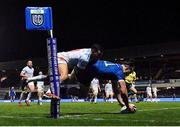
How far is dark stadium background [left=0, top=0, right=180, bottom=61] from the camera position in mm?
36062

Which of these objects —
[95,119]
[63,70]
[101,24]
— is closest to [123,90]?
[63,70]

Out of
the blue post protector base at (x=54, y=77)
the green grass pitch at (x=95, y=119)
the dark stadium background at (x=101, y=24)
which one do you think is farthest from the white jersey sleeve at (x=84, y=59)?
the dark stadium background at (x=101, y=24)

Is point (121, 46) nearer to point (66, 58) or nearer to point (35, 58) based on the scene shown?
point (35, 58)

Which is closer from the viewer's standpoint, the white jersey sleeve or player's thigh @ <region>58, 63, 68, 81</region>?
player's thigh @ <region>58, 63, 68, 81</region>

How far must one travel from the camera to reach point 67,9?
41.4 metres

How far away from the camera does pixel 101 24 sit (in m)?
39.6

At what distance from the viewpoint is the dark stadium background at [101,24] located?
3606 centimetres

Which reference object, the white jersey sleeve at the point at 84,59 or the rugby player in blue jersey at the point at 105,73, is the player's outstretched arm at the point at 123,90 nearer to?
the rugby player in blue jersey at the point at 105,73

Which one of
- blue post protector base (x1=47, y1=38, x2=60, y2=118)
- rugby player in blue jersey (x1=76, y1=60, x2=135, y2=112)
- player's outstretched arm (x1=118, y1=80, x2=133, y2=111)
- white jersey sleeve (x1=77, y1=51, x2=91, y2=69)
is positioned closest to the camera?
blue post protector base (x1=47, y1=38, x2=60, y2=118)

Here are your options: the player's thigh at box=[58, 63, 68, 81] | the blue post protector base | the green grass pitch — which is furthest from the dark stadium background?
the blue post protector base

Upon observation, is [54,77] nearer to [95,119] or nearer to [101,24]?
[95,119]

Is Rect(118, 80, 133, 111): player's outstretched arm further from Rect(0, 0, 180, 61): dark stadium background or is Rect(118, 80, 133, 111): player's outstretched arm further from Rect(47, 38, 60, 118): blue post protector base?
Rect(0, 0, 180, 61): dark stadium background

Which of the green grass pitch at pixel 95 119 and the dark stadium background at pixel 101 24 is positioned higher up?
the dark stadium background at pixel 101 24

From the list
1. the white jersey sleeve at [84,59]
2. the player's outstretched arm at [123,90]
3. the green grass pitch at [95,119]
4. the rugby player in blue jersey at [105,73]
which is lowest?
the green grass pitch at [95,119]
